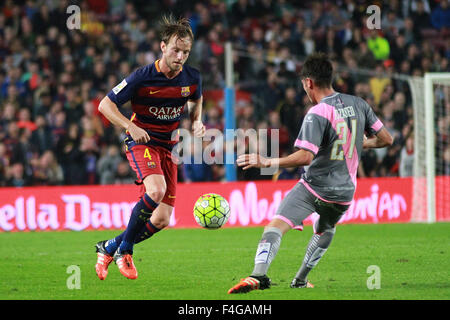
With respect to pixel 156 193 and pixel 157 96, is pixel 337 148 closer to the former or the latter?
pixel 156 193

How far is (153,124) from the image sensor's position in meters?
7.61

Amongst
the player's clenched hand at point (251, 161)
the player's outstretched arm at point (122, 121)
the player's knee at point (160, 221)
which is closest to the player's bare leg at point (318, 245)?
the player's clenched hand at point (251, 161)

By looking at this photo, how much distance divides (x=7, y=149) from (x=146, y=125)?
8.92 meters

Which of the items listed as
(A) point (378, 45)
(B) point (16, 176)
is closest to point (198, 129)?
(B) point (16, 176)

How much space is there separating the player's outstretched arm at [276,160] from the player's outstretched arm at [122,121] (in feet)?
4.58

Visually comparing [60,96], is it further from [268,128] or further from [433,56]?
[433,56]

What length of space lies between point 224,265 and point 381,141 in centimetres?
276

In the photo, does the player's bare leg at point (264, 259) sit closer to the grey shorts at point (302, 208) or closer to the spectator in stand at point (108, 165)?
the grey shorts at point (302, 208)

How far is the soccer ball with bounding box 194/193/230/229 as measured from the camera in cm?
777

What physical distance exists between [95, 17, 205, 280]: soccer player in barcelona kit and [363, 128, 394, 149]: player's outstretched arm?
1645mm

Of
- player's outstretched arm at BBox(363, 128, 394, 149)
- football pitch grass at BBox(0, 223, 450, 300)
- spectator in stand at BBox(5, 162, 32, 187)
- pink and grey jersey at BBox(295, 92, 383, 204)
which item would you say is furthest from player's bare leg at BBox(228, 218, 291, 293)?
spectator in stand at BBox(5, 162, 32, 187)

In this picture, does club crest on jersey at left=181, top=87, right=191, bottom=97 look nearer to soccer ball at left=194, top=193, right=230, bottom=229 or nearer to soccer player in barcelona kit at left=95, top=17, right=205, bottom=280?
soccer player in barcelona kit at left=95, top=17, right=205, bottom=280

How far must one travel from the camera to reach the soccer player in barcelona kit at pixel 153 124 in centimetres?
730

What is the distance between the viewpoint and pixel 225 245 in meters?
11.1
